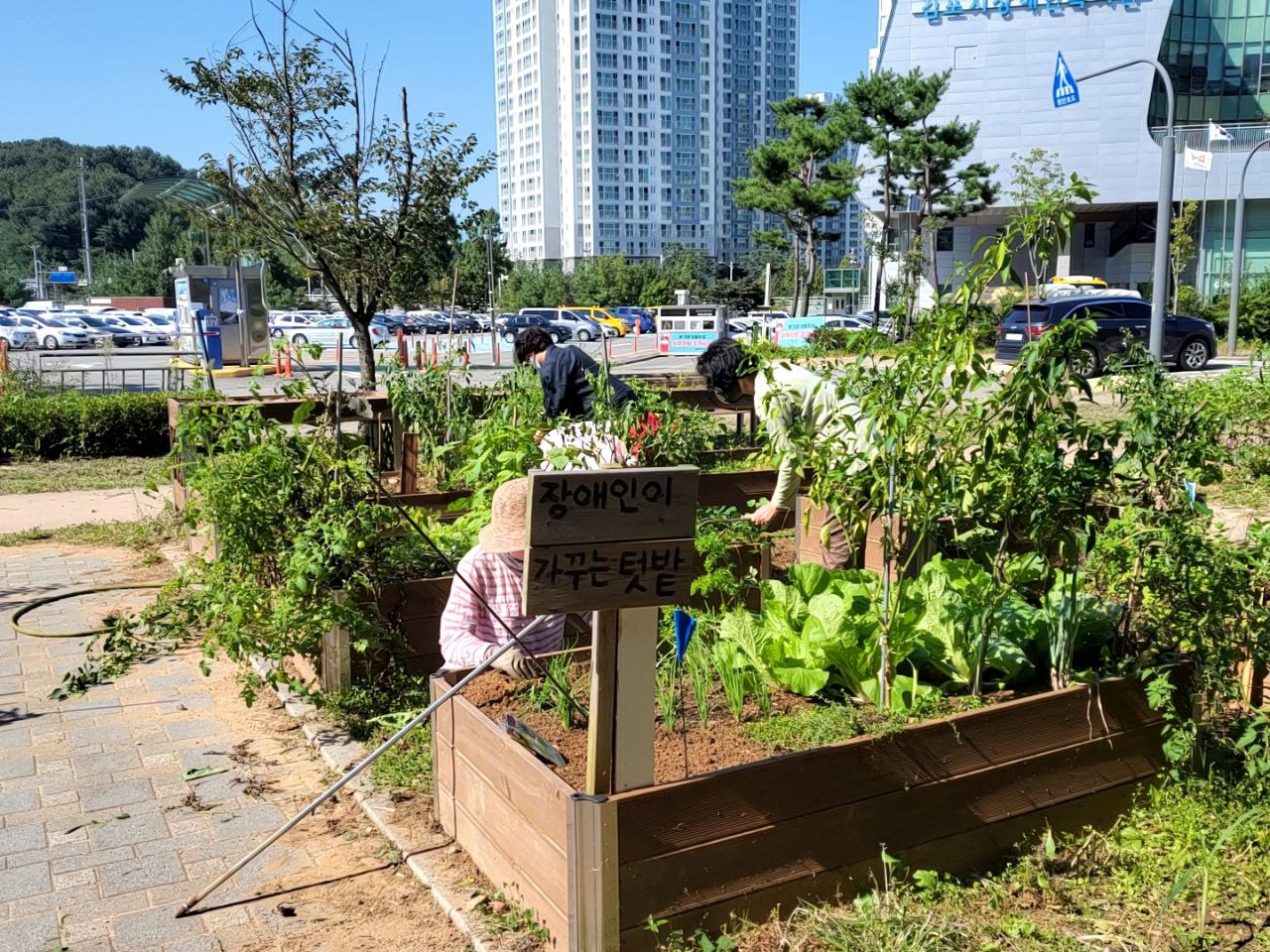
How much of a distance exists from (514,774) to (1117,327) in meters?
20.4

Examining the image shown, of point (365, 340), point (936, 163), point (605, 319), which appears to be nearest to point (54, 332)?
point (605, 319)

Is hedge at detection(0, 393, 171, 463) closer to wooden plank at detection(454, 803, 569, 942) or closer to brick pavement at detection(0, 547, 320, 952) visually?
brick pavement at detection(0, 547, 320, 952)

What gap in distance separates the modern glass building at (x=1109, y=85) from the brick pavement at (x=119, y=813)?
50.4m

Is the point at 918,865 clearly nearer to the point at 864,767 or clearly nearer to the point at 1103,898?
the point at 864,767

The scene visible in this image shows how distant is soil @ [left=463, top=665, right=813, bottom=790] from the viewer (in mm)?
3039

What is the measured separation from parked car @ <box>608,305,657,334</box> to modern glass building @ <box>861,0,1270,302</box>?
561 inches

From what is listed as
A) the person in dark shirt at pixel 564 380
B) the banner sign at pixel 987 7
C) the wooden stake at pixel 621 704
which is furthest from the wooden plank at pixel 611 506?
the banner sign at pixel 987 7

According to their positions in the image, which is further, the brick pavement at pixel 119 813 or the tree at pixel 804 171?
the tree at pixel 804 171

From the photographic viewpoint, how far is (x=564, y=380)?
674 cm

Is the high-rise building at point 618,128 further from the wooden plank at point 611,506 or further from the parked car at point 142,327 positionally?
the wooden plank at point 611,506

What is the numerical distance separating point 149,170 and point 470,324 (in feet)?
341

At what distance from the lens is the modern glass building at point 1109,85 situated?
166 feet

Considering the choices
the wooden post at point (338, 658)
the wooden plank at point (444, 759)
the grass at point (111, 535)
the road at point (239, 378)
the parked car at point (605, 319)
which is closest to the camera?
the wooden plank at point (444, 759)

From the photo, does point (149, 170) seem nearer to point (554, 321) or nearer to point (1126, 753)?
point (554, 321)
